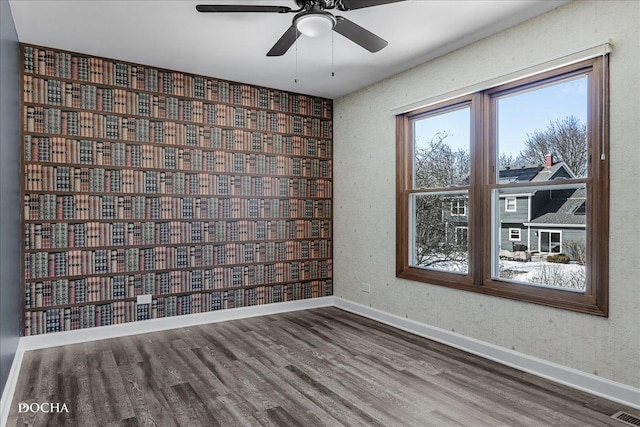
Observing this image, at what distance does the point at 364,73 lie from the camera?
444 centimetres

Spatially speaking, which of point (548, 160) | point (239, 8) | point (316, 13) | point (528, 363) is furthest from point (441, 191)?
point (239, 8)

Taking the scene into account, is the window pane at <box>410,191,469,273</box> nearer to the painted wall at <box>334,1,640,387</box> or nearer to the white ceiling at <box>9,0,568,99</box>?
the painted wall at <box>334,1,640,387</box>

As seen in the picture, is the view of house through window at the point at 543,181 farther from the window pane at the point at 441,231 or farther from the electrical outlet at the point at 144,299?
the electrical outlet at the point at 144,299

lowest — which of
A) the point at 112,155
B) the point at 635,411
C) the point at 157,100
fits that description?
the point at 635,411

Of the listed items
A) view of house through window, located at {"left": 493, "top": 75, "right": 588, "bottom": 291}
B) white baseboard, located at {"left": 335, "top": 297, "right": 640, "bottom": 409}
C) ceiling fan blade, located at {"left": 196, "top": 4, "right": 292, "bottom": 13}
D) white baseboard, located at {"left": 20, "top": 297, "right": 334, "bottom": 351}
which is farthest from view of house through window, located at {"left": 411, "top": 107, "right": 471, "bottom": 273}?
ceiling fan blade, located at {"left": 196, "top": 4, "right": 292, "bottom": 13}

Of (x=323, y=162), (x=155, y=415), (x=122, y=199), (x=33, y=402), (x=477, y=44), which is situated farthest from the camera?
(x=323, y=162)

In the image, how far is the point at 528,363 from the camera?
124 inches

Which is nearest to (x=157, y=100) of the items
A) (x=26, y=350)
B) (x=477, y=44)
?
(x=26, y=350)

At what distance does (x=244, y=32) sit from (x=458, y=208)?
249cm

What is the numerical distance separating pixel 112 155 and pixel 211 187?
1.04m

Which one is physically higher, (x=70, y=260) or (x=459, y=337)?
(x=70, y=260)

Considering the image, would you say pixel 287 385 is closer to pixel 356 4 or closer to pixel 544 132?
pixel 356 4

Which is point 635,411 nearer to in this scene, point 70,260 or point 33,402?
point 33,402

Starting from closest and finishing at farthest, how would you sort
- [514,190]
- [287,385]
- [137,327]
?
[287,385] < [514,190] < [137,327]
